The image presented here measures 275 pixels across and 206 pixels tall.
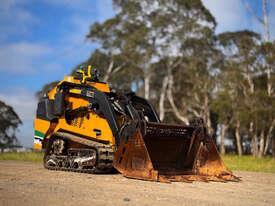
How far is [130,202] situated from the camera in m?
6.30

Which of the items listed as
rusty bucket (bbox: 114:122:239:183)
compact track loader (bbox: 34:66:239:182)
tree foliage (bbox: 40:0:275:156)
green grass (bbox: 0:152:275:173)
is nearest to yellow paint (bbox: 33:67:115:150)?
compact track loader (bbox: 34:66:239:182)

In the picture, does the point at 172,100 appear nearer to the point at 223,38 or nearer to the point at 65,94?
the point at 223,38

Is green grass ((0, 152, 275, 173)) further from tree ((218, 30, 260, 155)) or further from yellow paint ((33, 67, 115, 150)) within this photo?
tree ((218, 30, 260, 155))

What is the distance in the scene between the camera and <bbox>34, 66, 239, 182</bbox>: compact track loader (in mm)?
9562

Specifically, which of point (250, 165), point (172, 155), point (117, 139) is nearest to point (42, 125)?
point (117, 139)

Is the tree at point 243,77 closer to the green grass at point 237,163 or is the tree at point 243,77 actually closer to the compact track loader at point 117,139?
the green grass at point 237,163

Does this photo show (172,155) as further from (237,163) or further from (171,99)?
(171,99)

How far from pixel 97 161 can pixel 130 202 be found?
13.1ft

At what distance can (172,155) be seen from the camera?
417 inches

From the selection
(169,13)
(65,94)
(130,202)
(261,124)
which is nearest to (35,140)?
(65,94)

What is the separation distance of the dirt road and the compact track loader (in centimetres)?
71

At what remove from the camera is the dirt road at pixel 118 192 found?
635 cm

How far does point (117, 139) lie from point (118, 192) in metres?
3.14

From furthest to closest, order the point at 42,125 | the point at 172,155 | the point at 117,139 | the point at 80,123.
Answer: the point at 42,125 → the point at 80,123 → the point at 172,155 → the point at 117,139
